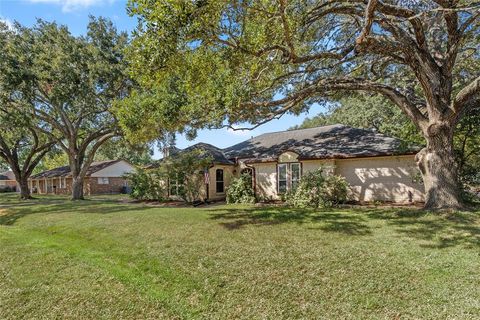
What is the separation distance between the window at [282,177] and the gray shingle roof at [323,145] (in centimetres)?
75

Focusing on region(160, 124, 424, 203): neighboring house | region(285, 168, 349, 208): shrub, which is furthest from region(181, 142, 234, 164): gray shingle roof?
region(285, 168, 349, 208): shrub

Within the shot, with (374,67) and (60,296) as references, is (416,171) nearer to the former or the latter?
(374,67)

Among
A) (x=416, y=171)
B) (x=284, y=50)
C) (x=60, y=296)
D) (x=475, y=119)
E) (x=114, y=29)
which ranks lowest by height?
(x=60, y=296)

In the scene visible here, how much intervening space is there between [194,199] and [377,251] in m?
13.3

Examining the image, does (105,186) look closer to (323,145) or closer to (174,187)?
(174,187)

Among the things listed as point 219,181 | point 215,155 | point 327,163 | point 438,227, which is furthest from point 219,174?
point 438,227

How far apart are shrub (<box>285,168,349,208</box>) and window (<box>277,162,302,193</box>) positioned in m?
2.56

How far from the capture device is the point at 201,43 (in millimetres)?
9008

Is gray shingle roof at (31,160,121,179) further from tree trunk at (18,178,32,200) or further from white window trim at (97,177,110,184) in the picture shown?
tree trunk at (18,178,32,200)

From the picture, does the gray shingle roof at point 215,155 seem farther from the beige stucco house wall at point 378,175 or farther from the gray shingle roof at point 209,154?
the beige stucco house wall at point 378,175

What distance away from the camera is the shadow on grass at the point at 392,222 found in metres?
7.85

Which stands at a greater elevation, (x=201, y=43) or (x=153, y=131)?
(x=201, y=43)

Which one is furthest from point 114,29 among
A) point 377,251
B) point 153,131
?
point 377,251

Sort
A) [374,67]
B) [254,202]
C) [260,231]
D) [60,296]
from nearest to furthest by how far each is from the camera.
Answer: [60,296] < [260,231] < [374,67] < [254,202]
